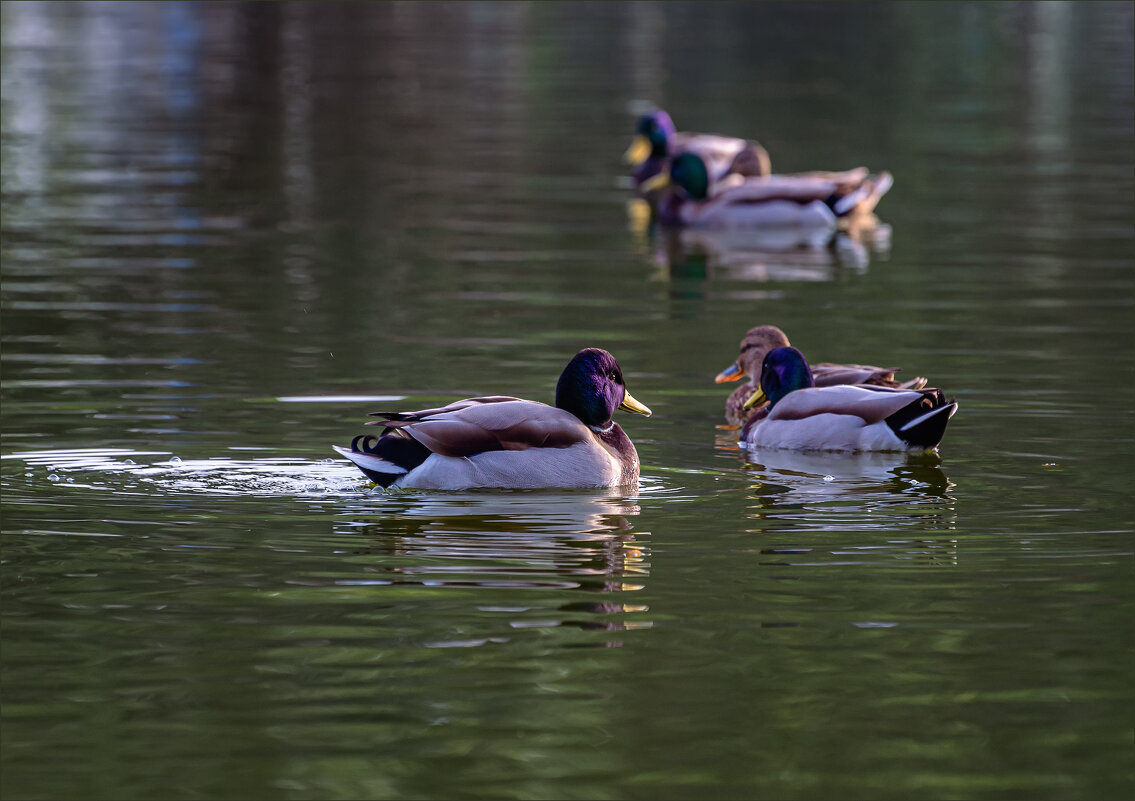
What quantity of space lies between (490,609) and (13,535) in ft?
8.50

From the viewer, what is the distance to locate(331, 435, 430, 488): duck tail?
33.7 ft

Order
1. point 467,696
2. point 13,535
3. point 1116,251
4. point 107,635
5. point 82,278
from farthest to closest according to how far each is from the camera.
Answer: point 1116,251 < point 82,278 < point 13,535 < point 107,635 < point 467,696

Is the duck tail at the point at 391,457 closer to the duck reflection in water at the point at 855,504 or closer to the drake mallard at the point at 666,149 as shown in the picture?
the duck reflection in water at the point at 855,504

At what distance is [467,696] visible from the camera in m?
7.11

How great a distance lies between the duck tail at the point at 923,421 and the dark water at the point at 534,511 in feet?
0.70

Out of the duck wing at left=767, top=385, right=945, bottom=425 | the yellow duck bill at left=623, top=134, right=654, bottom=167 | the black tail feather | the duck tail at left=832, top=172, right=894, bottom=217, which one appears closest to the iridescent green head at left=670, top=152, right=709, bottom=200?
the duck tail at left=832, top=172, right=894, bottom=217

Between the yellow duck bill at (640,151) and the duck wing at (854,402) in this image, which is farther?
the yellow duck bill at (640,151)

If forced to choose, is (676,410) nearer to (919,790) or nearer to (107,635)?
(107,635)

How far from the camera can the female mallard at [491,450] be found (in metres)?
10.2

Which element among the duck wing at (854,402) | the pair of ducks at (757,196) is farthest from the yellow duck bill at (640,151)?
the duck wing at (854,402)

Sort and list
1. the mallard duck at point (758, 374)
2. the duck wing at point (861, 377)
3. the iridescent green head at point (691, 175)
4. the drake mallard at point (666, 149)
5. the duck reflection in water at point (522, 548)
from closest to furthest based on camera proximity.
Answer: the duck reflection in water at point (522, 548) → the duck wing at point (861, 377) → the mallard duck at point (758, 374) → the iridescent green head at point (691, 175) → the drake mallard at point (666, 149)

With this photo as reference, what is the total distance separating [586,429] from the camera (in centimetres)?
1065

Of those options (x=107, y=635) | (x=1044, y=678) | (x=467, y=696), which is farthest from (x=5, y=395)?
(x=1044, y=678)

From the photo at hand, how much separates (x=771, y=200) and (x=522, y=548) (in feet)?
50.5
